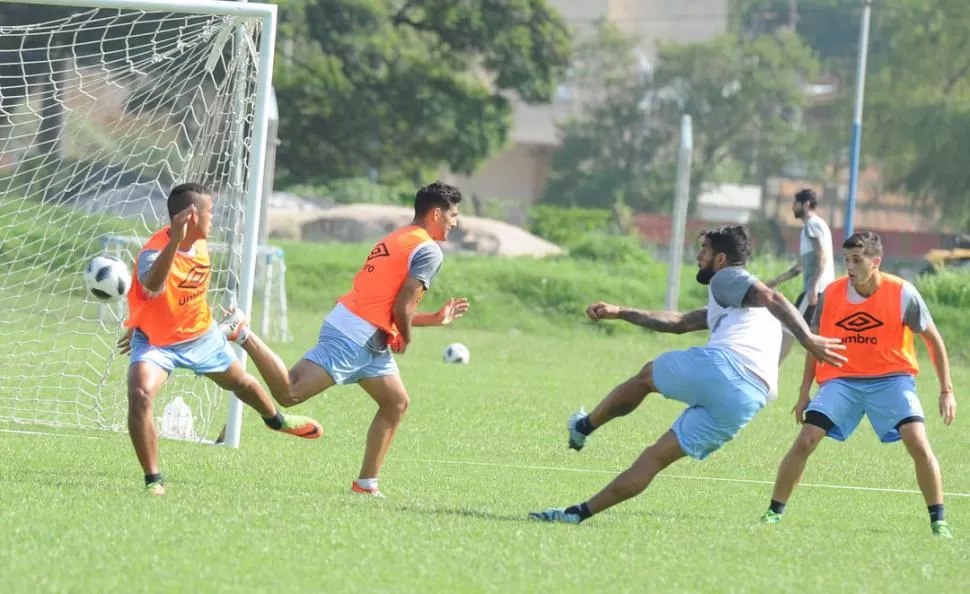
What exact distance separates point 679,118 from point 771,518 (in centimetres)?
6226

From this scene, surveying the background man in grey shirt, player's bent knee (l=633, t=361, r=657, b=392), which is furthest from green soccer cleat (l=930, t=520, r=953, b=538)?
the background man in grey shirt

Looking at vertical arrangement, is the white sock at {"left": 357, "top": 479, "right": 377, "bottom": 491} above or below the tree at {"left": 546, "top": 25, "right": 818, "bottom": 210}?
above

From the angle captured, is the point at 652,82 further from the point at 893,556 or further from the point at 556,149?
the point at 893,556

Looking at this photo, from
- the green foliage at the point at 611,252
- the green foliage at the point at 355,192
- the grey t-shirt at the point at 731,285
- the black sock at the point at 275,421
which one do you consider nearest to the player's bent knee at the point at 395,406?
the black sock at the point at 275,421

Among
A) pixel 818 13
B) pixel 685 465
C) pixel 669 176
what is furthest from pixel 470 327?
pixel 818 13

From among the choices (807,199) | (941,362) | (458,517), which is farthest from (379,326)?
(807,199)

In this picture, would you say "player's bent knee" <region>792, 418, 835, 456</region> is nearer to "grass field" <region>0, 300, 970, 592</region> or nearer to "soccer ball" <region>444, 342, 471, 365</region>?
"grass field" <region>0, 300, 970, 592</region>

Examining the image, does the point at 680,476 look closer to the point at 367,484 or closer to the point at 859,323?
the point at 859,323

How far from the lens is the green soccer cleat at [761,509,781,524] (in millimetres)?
8961

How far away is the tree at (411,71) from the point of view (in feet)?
147

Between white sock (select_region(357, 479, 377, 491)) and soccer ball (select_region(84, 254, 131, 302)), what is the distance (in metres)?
2.67

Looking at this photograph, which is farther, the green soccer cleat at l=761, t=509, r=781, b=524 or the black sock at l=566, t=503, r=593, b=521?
the green soccer cleat at l=761, t=509, r=781, b=524

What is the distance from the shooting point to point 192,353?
346 inches

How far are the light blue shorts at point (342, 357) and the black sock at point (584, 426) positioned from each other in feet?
4.22
